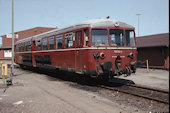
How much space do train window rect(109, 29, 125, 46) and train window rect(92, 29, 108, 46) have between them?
335 mm

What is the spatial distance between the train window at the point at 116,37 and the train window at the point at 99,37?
0.34 m

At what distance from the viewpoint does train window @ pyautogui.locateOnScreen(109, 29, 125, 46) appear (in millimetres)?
10248

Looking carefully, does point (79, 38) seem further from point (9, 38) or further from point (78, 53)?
point (9, 38)

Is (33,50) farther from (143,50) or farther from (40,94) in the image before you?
(143,50)

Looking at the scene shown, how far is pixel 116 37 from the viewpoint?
10.4 m

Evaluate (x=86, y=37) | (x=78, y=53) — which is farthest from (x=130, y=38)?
(x=78, y=53)

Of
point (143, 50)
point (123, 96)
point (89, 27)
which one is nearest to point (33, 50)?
point (89, 27)

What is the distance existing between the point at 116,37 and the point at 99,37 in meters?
1.02

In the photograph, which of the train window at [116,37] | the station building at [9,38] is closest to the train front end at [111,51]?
the train window at [116,37]

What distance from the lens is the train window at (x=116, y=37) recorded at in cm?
1025

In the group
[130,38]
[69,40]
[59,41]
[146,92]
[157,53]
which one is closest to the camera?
[146,92]

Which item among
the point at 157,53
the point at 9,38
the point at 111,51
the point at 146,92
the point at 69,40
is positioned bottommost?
the point at 146,92

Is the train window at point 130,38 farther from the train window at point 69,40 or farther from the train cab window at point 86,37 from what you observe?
the train window at point 69,40

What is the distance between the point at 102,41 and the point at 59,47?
3.54 meters
